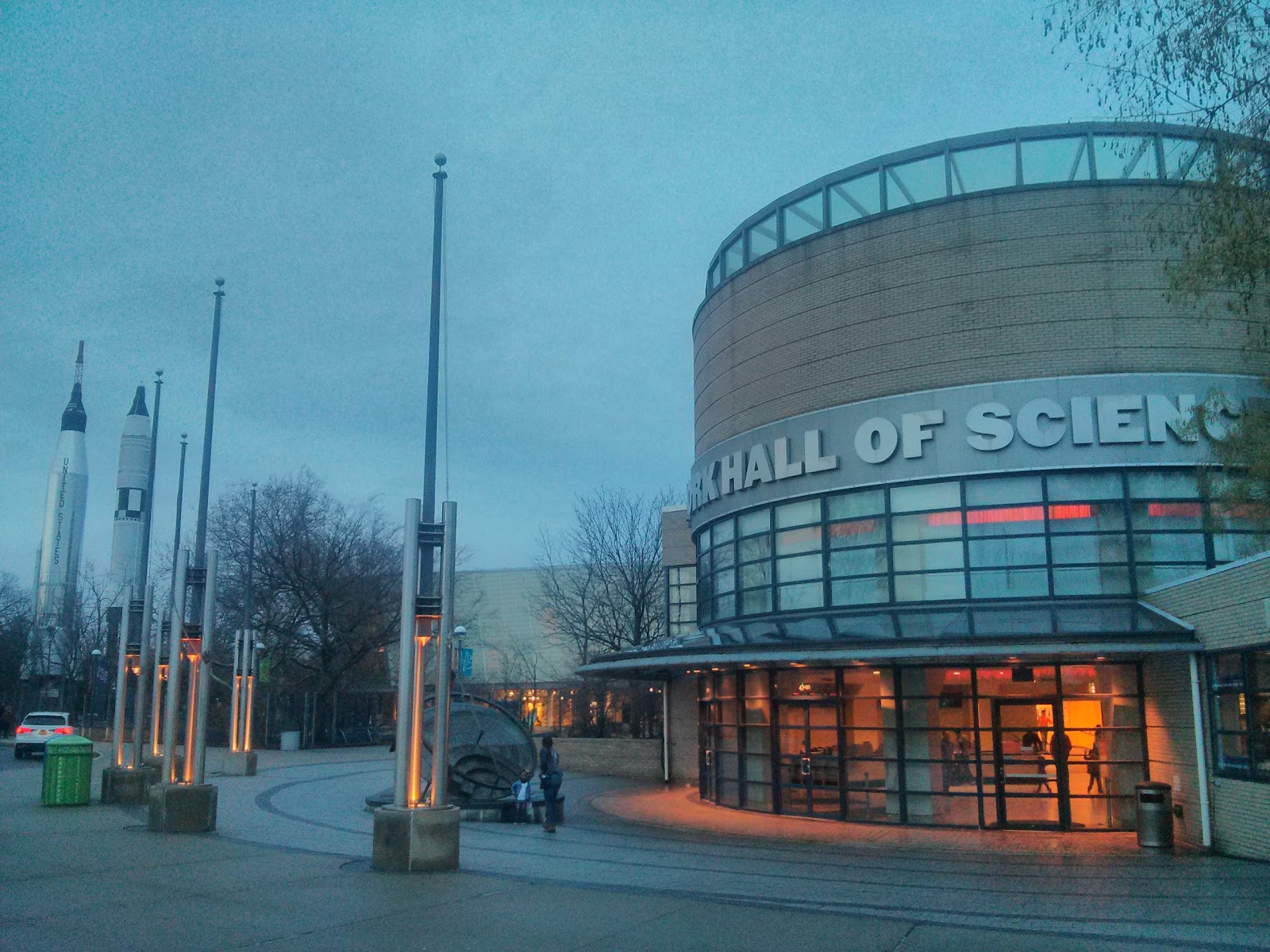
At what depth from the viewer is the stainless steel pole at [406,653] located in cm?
1331

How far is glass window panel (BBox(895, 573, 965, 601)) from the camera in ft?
70.1

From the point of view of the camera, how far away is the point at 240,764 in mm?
31500

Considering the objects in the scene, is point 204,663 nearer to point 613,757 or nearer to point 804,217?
point 804,217

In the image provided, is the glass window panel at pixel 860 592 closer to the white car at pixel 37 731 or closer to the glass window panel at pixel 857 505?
the glass window panel at pixel 857 505

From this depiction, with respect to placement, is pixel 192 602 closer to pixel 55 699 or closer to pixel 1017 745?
pixel 1017 745

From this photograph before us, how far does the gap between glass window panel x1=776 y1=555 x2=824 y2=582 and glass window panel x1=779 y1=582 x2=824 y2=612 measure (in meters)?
0.17

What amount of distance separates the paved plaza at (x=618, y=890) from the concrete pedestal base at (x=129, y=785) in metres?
1.01

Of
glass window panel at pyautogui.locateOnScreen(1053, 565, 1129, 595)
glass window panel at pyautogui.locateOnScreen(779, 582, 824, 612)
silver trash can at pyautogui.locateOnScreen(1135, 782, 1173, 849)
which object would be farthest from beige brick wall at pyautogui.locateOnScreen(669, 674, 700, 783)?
silver trash can at pyautogui.locateOnScreen(1135, 782, 1173, 849)

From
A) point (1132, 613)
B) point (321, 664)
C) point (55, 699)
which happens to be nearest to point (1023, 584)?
point (1132, 613)

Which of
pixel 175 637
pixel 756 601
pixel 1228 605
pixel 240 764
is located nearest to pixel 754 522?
pixel 756 601

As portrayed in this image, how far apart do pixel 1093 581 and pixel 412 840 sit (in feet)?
45.4

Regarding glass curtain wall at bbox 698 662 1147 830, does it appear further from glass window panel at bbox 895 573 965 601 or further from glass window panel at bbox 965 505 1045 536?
glass window panel at bbox 965 505 1045 536

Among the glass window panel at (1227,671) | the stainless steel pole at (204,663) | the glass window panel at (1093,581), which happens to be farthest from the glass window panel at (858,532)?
the stainless steel pole at (204,663)

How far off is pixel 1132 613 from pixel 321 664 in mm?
39353
